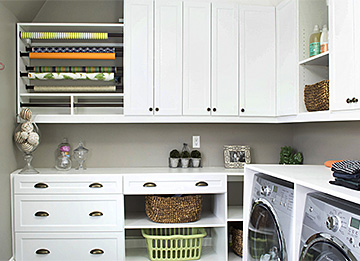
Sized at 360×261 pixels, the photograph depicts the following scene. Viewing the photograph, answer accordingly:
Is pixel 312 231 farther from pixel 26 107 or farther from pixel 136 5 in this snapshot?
pixel 26 107

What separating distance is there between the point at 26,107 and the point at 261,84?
204cm

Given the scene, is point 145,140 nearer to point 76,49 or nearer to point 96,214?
point 96,214

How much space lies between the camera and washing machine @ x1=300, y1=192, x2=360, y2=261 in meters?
1.30

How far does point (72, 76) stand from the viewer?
9.66 feet

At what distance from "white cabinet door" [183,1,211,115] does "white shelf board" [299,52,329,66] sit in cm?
78

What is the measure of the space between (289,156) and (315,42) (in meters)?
1.12

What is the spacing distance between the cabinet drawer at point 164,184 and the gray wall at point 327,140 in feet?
3.17

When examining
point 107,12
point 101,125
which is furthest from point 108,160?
point 107,12

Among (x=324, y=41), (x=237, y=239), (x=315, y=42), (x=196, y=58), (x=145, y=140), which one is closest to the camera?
(x=324, y=41)

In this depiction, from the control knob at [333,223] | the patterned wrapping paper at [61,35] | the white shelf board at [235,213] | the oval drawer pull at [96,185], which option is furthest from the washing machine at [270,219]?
the patterned wrapping paper at [61,35]

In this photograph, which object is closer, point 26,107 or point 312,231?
point 312,231

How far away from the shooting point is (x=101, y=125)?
324 cm

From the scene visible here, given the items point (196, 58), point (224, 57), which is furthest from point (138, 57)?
point (224, 57)

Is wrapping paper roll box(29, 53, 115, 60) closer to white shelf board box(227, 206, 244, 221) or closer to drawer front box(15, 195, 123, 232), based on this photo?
drawer front box(15, 195, 123, 232)
